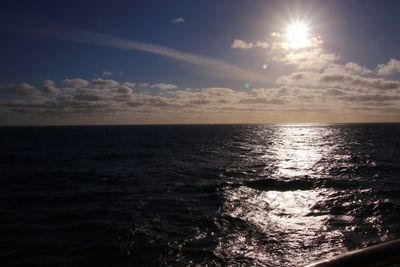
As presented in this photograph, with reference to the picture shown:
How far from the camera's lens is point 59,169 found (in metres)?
39.3

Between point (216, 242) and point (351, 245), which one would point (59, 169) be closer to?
point (216, 242)

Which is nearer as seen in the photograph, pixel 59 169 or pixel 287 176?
pixel 287 176

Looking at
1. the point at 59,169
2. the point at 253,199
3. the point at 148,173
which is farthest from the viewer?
the point at 59,169

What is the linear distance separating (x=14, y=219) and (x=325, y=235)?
54.7ft

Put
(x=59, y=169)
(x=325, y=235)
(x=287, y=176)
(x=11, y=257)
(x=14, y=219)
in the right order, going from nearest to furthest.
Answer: (x=11, y=257)
(x=325, y=235)
(x=14, y=219)
(x=287, y=176)
(x=59, y=169)

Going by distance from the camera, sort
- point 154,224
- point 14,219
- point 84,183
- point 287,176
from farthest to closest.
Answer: point 287,176 < point 84,183 < point 14,219 < point 154,224

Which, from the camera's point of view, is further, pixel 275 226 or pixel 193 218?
pixel 193 218

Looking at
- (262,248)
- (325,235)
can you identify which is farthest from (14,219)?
(325,235)

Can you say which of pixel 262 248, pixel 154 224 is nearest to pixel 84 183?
pixel 154 224

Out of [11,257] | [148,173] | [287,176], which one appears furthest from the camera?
[148,173]

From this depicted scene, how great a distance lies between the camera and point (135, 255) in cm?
1351

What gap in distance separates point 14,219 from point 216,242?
38.7 feet

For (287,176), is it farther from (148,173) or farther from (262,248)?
(262,248)

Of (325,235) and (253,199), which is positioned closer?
(325,235)
